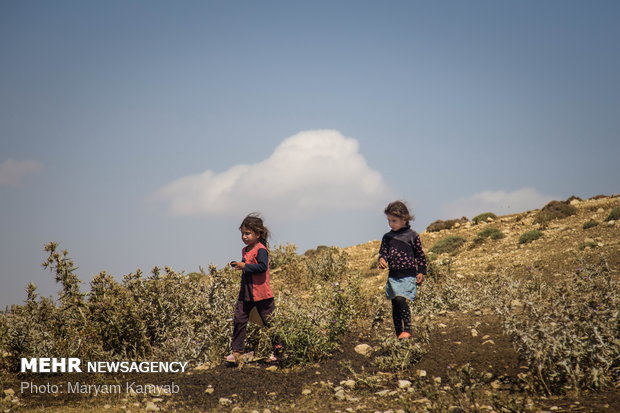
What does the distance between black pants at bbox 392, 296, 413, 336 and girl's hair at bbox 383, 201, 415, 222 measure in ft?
3.25

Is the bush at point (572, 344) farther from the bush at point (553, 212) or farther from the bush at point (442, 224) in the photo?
the bush at point (442, 224)

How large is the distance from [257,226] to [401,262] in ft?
6.01

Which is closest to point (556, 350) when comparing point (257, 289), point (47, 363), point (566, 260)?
point (257, 289)

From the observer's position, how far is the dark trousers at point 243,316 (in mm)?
A: 6828

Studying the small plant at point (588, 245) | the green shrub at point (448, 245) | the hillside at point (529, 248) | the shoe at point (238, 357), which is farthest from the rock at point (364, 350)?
the green shrub at point (448, 245)

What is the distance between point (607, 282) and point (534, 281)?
133 inches

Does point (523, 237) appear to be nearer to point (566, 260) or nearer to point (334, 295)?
point (566, 260)

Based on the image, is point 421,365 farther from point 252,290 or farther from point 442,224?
point 442,224

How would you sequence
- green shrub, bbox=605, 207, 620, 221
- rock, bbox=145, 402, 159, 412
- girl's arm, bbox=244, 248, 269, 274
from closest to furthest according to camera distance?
rock, bbox=145, 402, 159, 412
girl's arm, bbox=244, 248, 269, 274
green shrub, bbox=605, 207, 620, 221

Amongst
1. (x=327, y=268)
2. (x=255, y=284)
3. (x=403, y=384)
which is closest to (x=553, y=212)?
(x=327, y=268)

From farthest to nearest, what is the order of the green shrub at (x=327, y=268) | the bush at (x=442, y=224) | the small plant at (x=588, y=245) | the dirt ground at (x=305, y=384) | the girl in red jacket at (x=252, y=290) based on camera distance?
the bush at (x=442, y=224), the green shrub at (x=327, y=268), the small plant at (x=588, y=245), the girl in red jacket at (x=252, y=290), the dirt ground at (x=305, y=384)

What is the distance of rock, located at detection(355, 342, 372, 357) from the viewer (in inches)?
261

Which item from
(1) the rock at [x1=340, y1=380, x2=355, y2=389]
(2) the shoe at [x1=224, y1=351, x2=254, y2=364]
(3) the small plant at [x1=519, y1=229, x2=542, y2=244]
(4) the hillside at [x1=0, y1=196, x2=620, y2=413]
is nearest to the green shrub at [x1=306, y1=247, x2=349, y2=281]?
(4) the hillside at [x1=0, y1=196, x2=620, y2=413]

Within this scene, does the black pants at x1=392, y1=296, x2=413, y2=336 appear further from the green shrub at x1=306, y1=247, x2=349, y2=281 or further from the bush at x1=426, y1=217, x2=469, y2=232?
the bush at x1=426, y1=217, x2=469, y2=232
